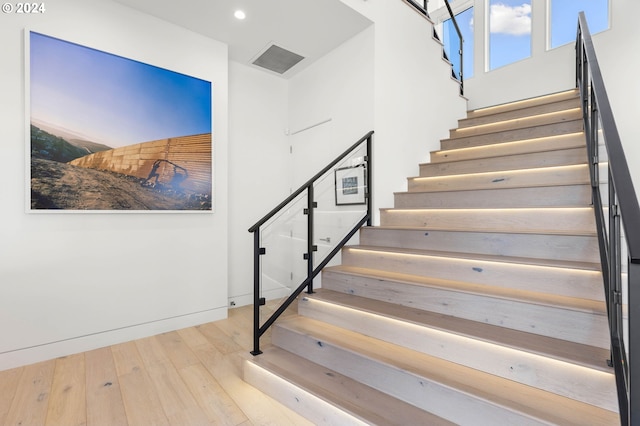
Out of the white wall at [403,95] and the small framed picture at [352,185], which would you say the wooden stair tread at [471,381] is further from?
the white wall at [403,95]

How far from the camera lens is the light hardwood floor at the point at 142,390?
1809mm

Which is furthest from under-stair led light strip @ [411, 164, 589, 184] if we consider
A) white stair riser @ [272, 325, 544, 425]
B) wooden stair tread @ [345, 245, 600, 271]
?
white stair riser @ [272, 325, 544, 425]

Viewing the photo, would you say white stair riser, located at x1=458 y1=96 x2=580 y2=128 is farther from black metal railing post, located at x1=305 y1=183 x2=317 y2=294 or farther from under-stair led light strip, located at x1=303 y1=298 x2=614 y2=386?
under-stair led light strip, located at x1=303 y1=298 x2=614 y2=386

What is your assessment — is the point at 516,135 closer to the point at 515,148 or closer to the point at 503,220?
the point at 515,148

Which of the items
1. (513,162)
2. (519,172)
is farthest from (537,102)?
(519,172)

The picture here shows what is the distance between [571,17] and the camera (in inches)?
164

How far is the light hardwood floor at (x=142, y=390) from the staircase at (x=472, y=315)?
182mm

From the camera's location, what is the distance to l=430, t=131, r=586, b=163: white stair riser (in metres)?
2.85

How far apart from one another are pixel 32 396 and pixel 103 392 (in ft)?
1.43

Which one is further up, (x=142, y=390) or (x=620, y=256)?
(x=620, y=256)

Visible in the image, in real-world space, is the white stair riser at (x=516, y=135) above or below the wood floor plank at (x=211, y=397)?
above

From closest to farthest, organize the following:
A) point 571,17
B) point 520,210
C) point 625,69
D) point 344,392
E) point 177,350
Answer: point 344,392 → point 520,210 → point 177,350 → point 625,69 → point 571,17

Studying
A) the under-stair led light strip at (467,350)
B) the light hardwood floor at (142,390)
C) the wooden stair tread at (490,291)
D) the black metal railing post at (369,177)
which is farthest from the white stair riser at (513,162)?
the light hardwood floor at (142,390)

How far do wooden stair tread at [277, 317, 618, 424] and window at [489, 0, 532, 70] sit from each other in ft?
15.7
